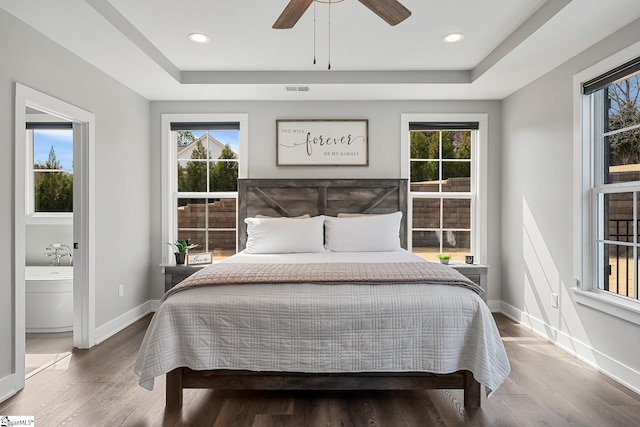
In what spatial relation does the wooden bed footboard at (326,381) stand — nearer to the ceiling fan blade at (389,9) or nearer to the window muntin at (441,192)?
the ceiling fan blade at (389,9)

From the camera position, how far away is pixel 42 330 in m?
3.77

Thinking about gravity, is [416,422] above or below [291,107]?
below

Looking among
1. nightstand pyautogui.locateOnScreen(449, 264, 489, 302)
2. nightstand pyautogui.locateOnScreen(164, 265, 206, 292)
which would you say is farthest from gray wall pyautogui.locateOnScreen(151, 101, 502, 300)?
nightstand pyautogui.locateOnScreen(164, 265, 206, 292)

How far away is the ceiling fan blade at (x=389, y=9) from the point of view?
6.57 ft

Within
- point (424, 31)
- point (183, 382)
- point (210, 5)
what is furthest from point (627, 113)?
point (183, 382)

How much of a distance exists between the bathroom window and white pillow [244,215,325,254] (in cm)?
247

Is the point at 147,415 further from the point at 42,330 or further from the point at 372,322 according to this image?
the point at 42,330

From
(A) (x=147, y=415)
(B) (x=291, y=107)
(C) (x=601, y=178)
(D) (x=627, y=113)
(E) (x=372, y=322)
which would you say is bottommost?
(A) (x=147, y=415)

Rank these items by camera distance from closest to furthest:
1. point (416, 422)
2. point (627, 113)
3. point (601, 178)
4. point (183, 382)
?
1. point (416, 422)
2. point (183, 382)
3. point (627, 113)
4. point (601, 178)

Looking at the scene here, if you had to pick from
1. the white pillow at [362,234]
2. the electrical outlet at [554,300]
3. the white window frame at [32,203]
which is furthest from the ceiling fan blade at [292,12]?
the white window frame at [32,203]

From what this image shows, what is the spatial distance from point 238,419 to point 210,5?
2.61 metres

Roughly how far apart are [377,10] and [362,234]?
86.2 inches

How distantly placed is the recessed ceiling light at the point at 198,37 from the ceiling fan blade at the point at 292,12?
3.75ft

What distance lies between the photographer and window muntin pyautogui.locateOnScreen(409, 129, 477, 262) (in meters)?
4.61
